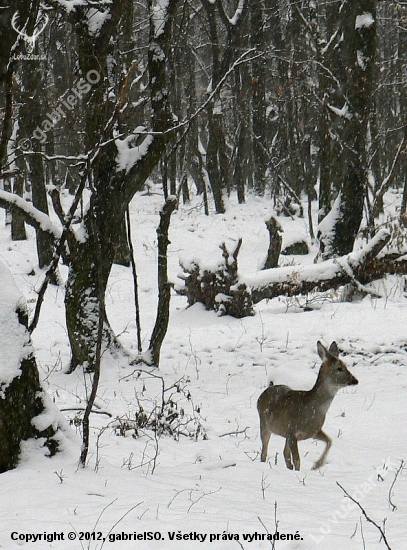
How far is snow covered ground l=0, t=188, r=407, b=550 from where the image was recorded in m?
3.37

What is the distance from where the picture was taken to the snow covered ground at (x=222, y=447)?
3.37 m

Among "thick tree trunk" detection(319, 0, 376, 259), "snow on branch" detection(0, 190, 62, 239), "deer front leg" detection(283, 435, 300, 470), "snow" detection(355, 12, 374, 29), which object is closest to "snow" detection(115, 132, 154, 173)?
"snow on branch" detection(0, 190, 62, 239)

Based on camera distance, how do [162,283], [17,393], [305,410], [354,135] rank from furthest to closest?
[354,135] < [162,283] < [305,410] < [17,393]

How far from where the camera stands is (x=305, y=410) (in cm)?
586

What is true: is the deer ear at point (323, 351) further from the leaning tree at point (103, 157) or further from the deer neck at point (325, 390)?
the leaning tree at point (103, 157)

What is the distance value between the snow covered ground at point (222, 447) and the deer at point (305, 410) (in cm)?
28

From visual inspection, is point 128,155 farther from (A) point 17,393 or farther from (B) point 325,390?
(A) point 17,393

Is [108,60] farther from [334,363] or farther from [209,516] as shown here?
[209,516]

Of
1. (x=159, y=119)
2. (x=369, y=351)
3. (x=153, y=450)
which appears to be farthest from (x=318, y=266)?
(x=153, y=450)

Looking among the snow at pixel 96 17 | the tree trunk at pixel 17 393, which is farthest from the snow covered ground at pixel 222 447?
the snow at pixel 96 17

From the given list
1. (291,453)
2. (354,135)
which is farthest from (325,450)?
(354,135)

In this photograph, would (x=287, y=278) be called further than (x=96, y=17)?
Yes

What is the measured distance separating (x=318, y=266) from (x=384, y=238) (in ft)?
4.30

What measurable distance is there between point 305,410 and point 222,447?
108 centimetres
